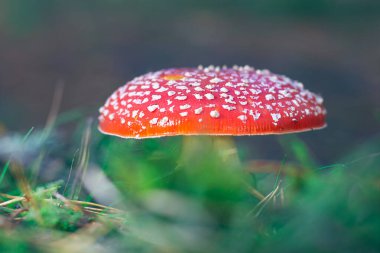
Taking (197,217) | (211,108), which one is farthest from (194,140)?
(197,217)

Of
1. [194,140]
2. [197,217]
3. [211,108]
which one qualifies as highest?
[211,108]

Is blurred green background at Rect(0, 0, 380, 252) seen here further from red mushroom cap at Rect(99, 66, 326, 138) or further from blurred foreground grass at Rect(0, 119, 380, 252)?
red mushroom cap at Rect(99, 66, 326, 138)

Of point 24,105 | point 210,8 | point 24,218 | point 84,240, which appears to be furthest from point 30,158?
point 210,8

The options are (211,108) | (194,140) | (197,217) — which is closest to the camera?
(197,217)

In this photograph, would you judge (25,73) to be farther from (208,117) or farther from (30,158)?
(208,117)

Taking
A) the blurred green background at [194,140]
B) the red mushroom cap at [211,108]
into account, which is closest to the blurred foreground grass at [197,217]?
the blurred green background at [194,140]

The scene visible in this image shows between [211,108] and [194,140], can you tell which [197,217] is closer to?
[211,108]
